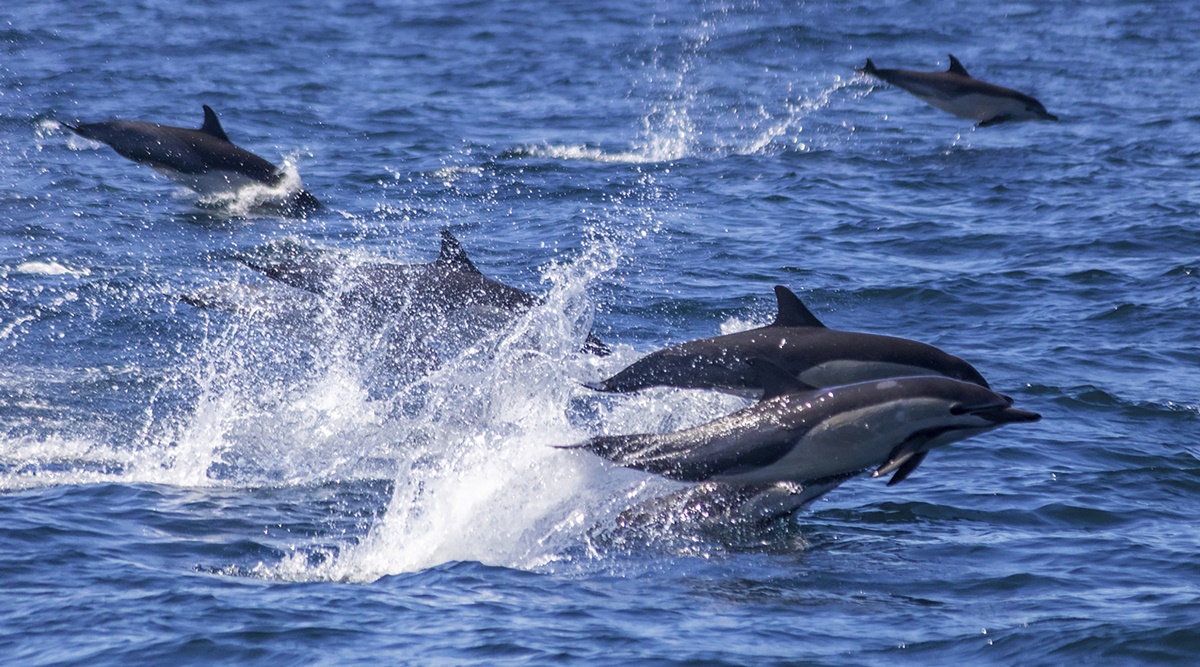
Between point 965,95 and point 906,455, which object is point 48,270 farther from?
point 965,95

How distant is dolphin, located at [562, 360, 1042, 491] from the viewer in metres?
8.62

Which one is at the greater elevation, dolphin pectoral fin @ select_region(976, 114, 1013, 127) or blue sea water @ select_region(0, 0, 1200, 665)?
dolphin pectoral fin @ select_region(976, 114, 1013, 127)

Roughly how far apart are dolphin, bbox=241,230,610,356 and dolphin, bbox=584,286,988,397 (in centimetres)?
213

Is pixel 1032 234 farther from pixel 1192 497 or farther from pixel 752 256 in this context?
pixel 1192 497

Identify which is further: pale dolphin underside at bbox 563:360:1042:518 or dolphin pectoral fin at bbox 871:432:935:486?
pale dolphin underside at bbox 563:360:1042:518

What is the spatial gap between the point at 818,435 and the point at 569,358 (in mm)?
3267

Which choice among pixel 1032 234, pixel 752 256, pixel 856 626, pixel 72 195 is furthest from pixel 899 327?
pixel 72 195

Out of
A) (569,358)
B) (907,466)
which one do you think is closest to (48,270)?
(569,358)

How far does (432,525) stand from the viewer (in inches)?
365

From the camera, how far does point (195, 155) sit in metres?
Result: 17.5

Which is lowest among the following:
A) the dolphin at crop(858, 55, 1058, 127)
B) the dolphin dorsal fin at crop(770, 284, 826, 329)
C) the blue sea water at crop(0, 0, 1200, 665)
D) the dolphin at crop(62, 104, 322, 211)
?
the blue sea water at crop(0, 0, 1200, 665)

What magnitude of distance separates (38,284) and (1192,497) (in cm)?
1060

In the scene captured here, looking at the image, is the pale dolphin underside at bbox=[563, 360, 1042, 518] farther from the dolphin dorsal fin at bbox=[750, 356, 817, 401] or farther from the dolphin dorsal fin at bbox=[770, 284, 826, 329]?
the dolphin dorsal fin at bbox=[770, 284, 826, 329]

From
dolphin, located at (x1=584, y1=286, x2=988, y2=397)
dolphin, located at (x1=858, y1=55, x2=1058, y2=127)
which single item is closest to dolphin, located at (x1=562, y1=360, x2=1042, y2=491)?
dolphin, located at (x1=584, y1=286, x2=988, y2=397)
